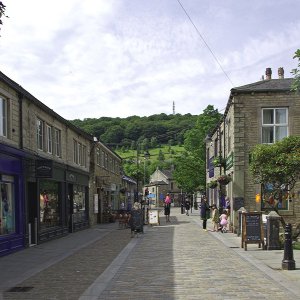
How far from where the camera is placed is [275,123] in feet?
75.8

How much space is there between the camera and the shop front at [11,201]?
15814 millimetres

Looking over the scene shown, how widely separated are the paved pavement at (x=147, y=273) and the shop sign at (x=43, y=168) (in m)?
2.64

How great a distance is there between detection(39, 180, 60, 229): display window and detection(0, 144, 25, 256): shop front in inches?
103

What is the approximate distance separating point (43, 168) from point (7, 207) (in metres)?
2.34

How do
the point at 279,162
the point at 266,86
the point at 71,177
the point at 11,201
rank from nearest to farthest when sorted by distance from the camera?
the point at 279,162 < the point at 11,201 < the point at 266,86 < the point at 71,177

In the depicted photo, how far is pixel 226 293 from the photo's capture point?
30.1 ft

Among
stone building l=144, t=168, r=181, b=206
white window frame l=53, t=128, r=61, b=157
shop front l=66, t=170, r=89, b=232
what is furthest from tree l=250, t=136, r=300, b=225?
stone building l=144, t=168, r=181, b=206

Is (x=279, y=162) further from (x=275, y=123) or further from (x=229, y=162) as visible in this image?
(x=229, y=162)

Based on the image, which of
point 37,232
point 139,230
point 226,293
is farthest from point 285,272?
point 139,230

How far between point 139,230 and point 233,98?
294 inches

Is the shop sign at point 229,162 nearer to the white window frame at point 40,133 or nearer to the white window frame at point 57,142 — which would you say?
the white window frame at point 57,142

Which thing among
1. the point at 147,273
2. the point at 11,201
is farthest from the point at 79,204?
the point at 147,273

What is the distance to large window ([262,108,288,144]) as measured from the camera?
23.1 m

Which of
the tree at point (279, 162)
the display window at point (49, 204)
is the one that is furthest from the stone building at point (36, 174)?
the tree at point (279, 162)
